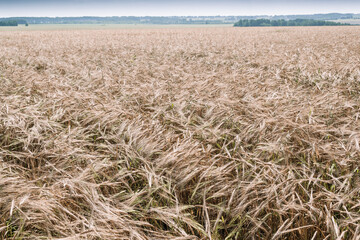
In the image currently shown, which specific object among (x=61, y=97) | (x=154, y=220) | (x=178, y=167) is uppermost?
(x=61, y=97)

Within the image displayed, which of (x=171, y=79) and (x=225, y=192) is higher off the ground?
(x=171, y=79)

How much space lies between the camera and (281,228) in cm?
131

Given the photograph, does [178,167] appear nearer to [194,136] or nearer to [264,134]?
[194,136]

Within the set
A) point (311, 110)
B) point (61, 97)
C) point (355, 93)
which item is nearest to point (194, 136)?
point (311, 110)

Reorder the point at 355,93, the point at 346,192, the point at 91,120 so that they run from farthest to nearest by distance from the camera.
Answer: the point at 355,93 → the point at 91,120 → the point at 346,192

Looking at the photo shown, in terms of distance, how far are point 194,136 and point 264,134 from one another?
2.13 feet

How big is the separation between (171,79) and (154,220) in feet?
11.0

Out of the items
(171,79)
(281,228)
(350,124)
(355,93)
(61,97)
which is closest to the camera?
(281,228)

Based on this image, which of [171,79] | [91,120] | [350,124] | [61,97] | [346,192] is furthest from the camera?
[171,79]

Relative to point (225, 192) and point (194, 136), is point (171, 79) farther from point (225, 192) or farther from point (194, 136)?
point (225, 192)

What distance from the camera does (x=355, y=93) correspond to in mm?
3719

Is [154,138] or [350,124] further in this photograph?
[350,124]

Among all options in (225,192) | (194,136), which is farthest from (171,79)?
(225,192)

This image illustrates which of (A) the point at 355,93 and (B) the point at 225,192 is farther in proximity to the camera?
(A) the point at 355,93
